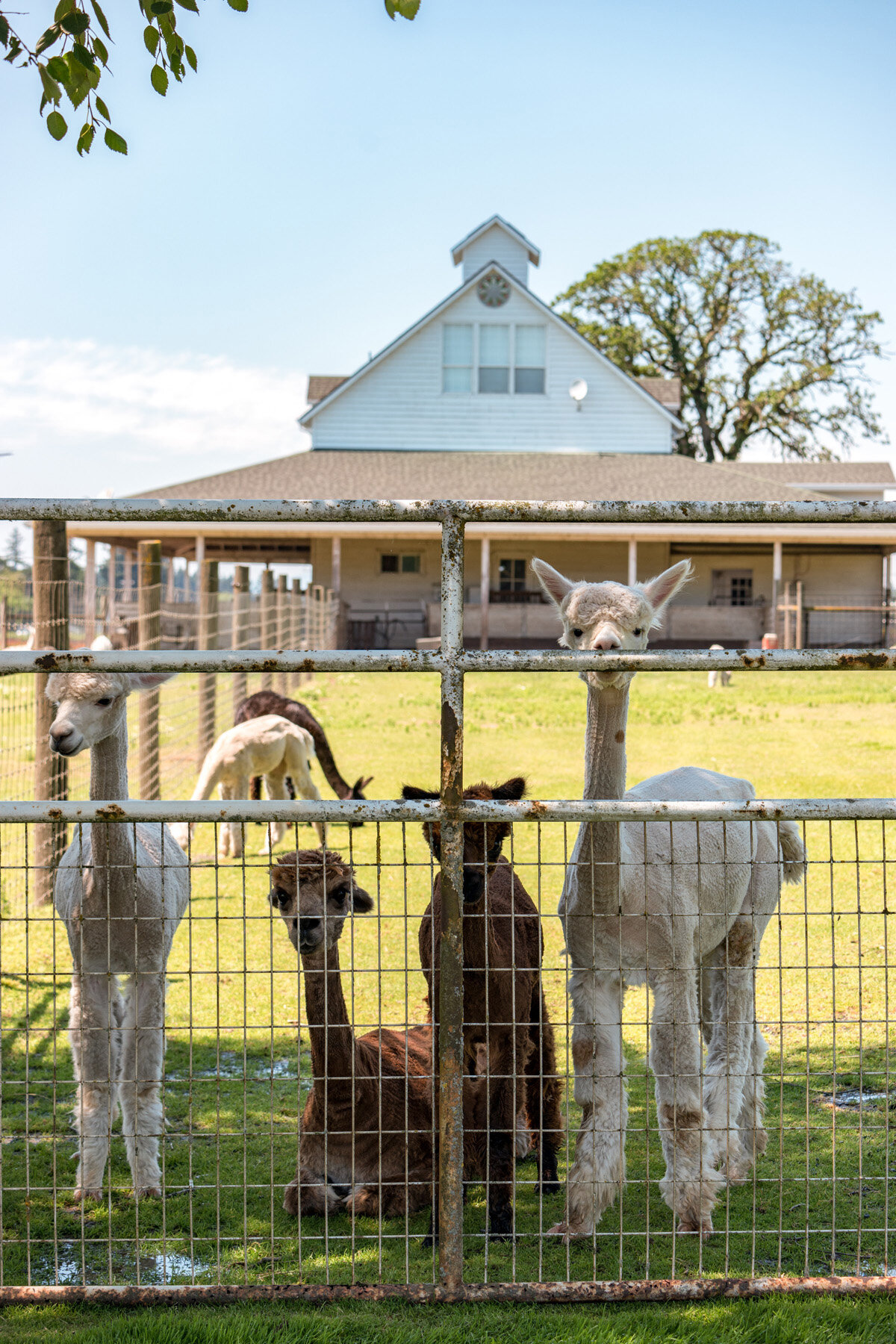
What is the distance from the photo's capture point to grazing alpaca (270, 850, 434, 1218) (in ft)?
13.0

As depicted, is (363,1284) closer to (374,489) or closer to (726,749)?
(726,749)

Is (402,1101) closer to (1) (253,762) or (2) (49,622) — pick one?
(2) (49,622)

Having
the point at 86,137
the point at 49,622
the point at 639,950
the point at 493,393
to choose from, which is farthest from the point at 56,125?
the point at 493,393

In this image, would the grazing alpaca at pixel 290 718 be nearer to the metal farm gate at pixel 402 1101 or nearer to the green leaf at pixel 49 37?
the metal farm gate at pixel 402 1101

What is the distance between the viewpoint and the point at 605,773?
3826 mm

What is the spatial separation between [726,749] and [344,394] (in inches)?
786

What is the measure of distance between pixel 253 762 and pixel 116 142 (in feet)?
21.5

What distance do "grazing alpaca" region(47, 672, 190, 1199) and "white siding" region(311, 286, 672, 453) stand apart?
27979 mm

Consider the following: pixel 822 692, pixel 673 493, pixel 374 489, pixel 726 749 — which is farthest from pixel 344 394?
pixel 726 749

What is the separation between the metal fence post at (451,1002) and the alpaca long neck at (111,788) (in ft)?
4.88

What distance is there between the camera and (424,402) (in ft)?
104

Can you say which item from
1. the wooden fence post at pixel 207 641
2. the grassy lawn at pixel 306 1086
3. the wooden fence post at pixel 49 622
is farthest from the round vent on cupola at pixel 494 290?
the wooden fence post at pixel 49 622

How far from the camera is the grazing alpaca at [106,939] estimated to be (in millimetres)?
4125

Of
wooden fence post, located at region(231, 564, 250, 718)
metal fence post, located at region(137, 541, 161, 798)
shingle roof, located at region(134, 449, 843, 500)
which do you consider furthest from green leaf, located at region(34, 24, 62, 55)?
shingle roof, located at region(134, 449, 843, 500)
